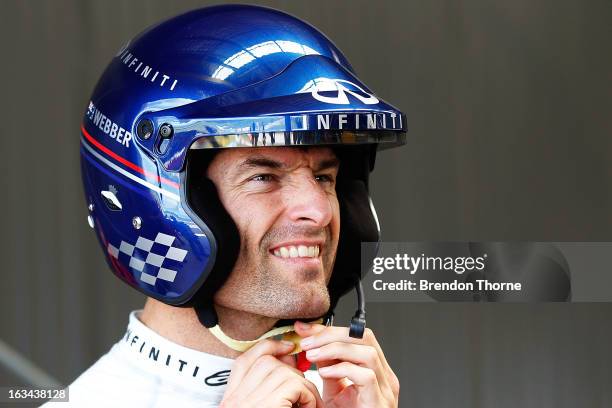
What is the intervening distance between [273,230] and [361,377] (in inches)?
12.6

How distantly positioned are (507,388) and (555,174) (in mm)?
844

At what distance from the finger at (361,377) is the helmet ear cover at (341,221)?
14cm

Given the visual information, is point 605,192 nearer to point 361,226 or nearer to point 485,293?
point 485,293

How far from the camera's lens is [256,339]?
2.06 metres

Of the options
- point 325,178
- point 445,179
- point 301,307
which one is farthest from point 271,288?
point 445,179

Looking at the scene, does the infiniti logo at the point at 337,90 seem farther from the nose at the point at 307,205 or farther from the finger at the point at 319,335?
the finger at the point at 319,335

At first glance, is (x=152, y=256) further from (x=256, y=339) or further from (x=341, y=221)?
(x=341, y=221)

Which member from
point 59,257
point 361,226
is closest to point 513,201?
point 59,257

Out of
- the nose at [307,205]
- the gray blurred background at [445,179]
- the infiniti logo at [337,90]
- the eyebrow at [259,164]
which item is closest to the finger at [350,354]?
the nose at [307,205]

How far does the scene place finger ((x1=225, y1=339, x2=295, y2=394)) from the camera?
1.96 m

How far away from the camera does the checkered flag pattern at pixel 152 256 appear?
196cm

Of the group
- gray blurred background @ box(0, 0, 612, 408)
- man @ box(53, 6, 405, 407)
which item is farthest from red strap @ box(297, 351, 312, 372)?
gray blurred background @ box(0, 0, 612, 408)

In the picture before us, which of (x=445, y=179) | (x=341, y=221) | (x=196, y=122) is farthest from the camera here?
(x=445, y=179)

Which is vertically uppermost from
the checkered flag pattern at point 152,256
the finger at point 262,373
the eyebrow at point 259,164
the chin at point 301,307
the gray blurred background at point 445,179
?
the gray blurred background at point 445,179
